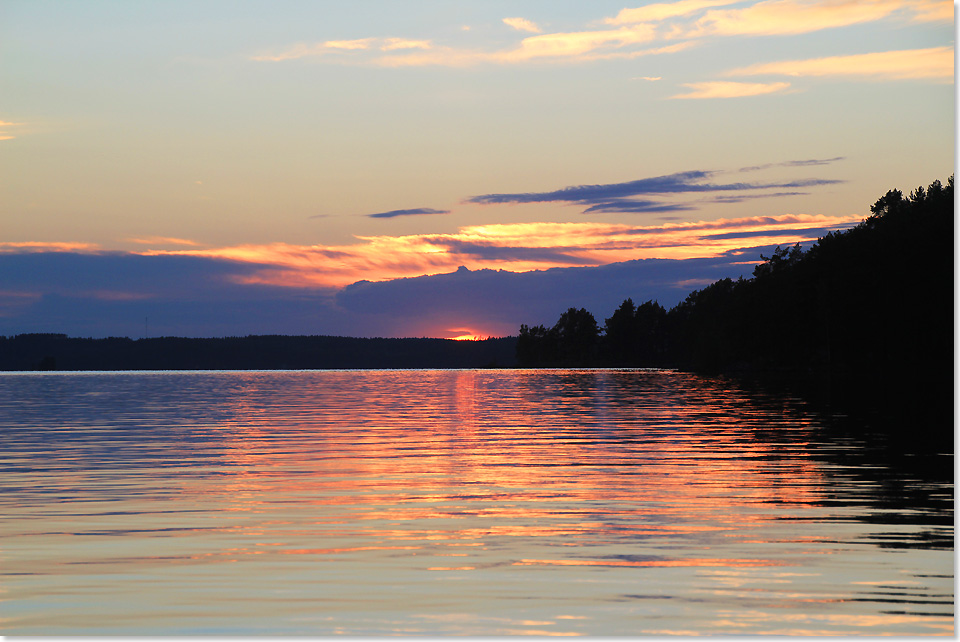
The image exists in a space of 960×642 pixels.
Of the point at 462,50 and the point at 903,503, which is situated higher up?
the point at 462,50

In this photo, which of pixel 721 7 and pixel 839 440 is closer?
pixel 721 7

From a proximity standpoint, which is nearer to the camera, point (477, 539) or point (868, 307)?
point (477, 539)

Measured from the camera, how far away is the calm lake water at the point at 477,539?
1061cm

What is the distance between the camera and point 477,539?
581 inches

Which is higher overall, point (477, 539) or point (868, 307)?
point (868, 307)

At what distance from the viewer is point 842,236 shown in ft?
425

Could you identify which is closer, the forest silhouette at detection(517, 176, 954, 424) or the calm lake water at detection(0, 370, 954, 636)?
the calm lake water at detection(0, 370, 954, 636)

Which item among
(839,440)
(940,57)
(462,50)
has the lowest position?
(839,440)

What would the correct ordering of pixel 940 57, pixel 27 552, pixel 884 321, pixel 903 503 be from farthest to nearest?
pixel 884 321, pixel 940 57, pixel 903 503, pixel 27 552

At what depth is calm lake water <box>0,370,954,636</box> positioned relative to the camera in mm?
10609

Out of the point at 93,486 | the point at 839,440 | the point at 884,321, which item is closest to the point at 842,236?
the point at 884,321

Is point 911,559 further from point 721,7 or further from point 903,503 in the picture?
point 721,7

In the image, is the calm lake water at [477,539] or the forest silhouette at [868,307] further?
the forest silhouette at [868,307]

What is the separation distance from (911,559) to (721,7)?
16129 millimetres
